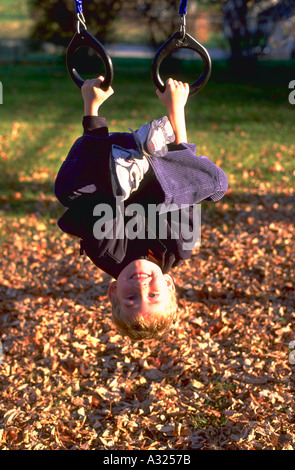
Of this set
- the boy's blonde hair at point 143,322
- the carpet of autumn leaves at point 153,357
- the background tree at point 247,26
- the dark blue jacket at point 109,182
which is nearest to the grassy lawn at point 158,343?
the carpet of autumn leaves at point 153,357

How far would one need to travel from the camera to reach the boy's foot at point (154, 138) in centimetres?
257

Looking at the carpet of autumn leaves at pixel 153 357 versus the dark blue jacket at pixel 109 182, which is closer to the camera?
the dark blue jacket at pixel 109 182

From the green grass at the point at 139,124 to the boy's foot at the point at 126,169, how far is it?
13.8ft

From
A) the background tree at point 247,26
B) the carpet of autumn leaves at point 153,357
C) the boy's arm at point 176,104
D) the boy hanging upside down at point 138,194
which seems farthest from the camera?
the background tree at point 247,26

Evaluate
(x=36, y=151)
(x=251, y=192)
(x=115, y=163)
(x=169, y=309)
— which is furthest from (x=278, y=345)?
(x=36, y=151)

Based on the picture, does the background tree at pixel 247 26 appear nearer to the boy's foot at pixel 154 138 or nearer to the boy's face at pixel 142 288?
the boy's foot at pixel 154 138

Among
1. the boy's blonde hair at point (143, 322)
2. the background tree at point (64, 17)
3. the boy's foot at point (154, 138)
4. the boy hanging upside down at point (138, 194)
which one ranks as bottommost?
the boy's blonde hair at point (143, 322)

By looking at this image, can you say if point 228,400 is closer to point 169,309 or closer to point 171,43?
point 169,309

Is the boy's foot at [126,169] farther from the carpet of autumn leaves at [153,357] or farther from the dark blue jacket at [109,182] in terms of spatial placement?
the carpet of autumn leaves at [153,357]

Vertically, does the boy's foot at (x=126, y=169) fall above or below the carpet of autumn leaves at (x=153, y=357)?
above

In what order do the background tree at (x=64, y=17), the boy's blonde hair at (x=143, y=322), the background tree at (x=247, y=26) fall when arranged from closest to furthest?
the boy's blonde hair at (x=143, y=322), the background tree at (x=247, y=26), the background tree at (x=64, y=17)

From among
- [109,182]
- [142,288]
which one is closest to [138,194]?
[109,182]

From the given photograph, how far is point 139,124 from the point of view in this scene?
11.3m

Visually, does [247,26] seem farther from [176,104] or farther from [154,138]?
[154,138]
